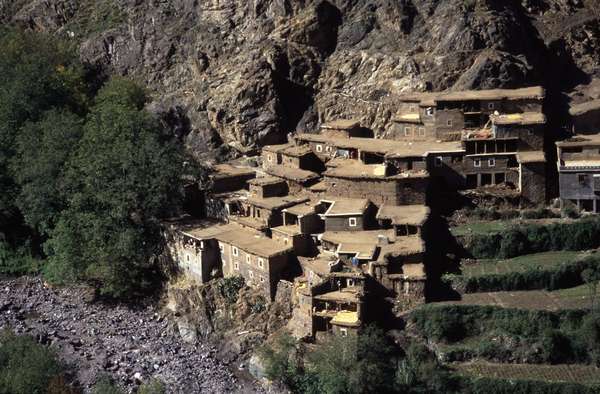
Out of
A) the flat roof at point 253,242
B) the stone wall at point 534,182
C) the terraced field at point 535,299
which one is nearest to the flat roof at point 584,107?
the stone wall at point 534,182

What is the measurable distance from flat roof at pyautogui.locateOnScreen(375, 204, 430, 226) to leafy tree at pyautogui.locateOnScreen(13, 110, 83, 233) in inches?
842

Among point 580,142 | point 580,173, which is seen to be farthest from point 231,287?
point 580,142

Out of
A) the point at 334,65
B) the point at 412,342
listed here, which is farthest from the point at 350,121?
the point at 412,342

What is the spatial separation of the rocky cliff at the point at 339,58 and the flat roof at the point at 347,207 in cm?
1145

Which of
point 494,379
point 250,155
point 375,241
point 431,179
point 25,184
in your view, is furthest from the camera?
point 250,155

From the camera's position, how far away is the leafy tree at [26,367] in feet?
159

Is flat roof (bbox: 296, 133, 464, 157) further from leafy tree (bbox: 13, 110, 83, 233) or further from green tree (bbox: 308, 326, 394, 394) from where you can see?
leafy tree (bbox: 13, 110, 83, 233)

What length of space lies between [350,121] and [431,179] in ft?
35.9

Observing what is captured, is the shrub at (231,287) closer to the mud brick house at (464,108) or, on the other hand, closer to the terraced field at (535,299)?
the terraced field at (535,299)

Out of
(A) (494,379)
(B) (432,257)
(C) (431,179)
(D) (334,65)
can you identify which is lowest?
(A) (494,379)

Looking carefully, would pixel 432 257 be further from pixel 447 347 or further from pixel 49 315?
pixel 49 315

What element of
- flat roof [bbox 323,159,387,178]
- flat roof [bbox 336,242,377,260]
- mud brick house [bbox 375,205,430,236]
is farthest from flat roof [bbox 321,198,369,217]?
flat roof [bbox 336,242,377,260]

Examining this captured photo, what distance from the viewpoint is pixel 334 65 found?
75.1 metres

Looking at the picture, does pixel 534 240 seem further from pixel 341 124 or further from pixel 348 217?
pixel 341 124
